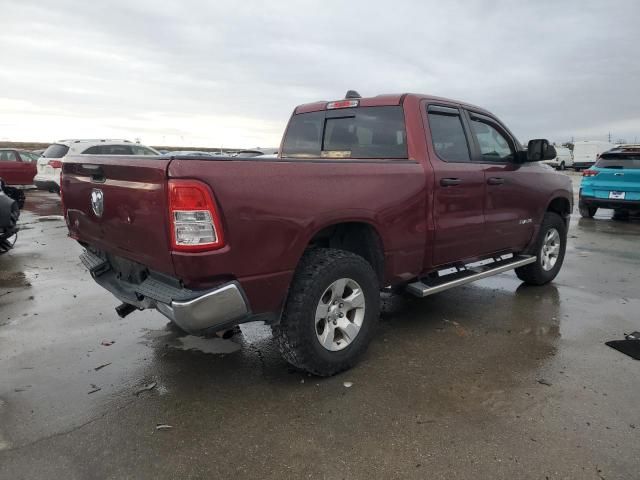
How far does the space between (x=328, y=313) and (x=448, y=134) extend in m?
1.99

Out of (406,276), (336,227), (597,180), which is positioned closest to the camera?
(336,227)

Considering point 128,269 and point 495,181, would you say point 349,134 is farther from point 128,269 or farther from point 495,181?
point 128,269

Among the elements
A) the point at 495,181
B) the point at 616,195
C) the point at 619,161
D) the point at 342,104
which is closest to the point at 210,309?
the point at 342,104

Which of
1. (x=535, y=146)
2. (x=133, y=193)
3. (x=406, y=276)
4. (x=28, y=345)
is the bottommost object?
(x=28, y=345)

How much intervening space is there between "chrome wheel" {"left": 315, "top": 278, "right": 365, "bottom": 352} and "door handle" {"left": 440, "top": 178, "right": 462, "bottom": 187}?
1.18 m

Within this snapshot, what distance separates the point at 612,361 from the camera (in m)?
3.46

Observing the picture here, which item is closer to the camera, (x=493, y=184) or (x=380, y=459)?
(x=380, y=459)

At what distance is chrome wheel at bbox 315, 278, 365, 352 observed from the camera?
3.10 metres

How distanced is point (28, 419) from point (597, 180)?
38.5ft

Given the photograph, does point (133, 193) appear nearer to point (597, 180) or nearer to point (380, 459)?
point (380, 459)

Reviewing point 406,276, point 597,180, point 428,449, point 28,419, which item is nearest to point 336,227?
point 406,276

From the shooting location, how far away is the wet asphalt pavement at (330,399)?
7.64 feet

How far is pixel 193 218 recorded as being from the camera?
2447 millimetres

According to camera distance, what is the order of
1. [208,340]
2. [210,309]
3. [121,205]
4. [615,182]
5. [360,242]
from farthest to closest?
[615,182] → [208,340] → [360,242] → [121,205] → [210,309]
